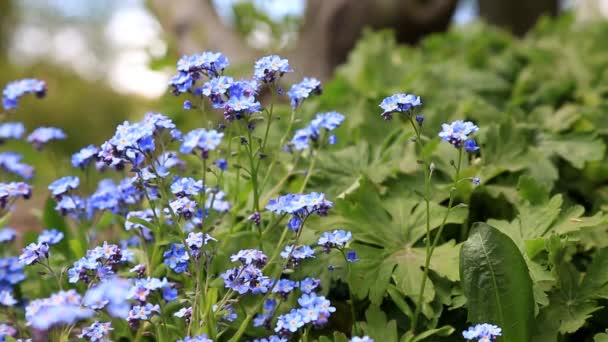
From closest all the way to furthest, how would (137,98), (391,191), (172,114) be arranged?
1. (391,191)
2. (172,114)
3. (137,98)

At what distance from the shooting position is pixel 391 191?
6.45 feet

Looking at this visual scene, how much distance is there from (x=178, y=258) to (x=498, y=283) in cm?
75

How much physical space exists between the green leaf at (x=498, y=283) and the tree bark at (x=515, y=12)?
15.0 ft

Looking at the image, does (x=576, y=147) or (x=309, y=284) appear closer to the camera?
(x=309, y=284)

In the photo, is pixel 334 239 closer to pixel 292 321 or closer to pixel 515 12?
pixel 292 321

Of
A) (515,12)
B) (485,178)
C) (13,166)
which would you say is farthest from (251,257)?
(515,12)

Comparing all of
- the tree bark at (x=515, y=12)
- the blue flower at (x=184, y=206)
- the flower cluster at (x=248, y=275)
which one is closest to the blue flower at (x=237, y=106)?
the blue flower at (x=184, y=206)

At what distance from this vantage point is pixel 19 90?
74.6 inches

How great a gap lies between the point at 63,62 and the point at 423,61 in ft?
37.0

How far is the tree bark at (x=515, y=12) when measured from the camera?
5680 millimetres

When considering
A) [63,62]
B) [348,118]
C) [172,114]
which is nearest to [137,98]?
[63,62]

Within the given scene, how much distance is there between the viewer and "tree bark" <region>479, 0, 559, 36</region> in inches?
224

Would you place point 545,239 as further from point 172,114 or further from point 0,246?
point 172,114

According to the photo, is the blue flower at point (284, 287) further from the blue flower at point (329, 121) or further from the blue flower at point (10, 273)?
the blue flower at point (10, 273)
